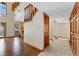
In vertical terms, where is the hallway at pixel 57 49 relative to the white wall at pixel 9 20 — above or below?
below

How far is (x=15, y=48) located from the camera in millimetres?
2543

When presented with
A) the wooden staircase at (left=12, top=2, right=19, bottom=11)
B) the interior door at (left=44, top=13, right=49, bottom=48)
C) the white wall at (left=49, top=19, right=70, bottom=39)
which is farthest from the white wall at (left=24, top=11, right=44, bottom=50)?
the wooden staircase at (left=12, top=2, right=19, bottom=11)

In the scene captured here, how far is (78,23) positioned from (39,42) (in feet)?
2.73

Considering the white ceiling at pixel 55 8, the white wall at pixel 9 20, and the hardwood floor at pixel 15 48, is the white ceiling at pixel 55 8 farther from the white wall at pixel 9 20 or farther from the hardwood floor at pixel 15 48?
the hardwood floor at pixel 15 48

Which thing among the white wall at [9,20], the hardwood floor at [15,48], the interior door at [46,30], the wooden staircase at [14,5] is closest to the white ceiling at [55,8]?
the interior door at [46,30]

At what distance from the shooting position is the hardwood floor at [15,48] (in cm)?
253

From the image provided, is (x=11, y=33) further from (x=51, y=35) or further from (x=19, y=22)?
(x=51, y=35)

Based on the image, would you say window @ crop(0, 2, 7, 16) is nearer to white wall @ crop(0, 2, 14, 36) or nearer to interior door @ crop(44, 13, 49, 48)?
white wall @ crop(0, 2, 14, 36)

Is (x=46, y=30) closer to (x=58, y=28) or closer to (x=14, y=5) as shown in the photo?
(x=58, y=28)

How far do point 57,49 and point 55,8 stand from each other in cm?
79

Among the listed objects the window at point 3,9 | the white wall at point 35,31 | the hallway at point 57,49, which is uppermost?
the window at point 3,9

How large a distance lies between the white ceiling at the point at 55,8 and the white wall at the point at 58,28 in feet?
0.47

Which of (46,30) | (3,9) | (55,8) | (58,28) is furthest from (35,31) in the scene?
(3,9)

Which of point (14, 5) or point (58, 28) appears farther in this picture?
point (58, 28)
